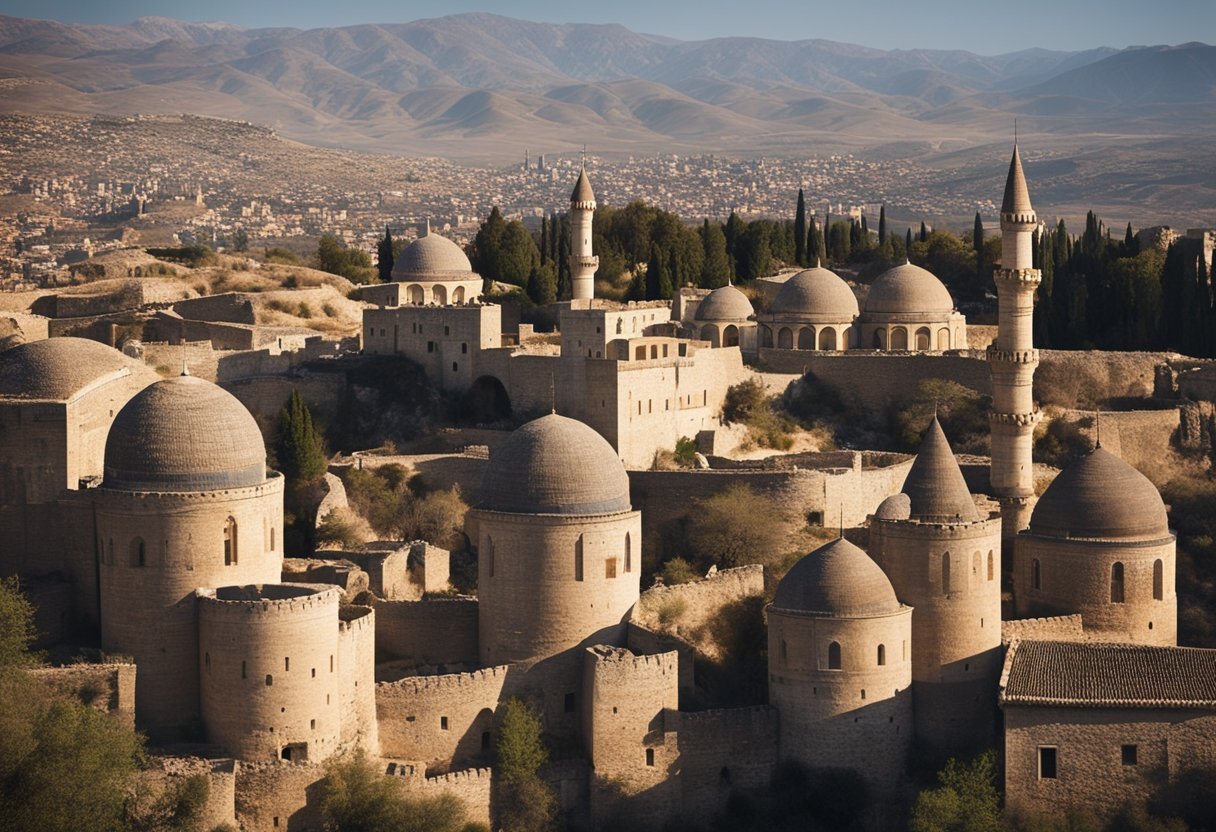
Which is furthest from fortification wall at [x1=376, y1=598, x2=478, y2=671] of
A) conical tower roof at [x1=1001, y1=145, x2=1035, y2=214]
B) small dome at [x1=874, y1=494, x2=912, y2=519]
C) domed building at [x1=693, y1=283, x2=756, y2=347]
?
domed building at [x1=693, y1=283, x2=756, y2=347]

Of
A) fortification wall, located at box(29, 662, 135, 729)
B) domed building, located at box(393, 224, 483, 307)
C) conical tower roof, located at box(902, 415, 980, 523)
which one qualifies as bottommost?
fortification wall, located at box(29, 662, 135, 729)

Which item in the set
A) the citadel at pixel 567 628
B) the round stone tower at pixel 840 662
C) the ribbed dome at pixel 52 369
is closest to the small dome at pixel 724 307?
the citadel at pixel 567 628

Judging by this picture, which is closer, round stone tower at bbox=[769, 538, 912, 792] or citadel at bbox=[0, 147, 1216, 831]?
citadel at bbox=[0, 147, 1216, 831]

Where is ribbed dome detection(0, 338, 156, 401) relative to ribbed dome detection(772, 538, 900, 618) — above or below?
above

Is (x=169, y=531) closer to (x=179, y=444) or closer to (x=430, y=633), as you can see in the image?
(x=179, y=444)

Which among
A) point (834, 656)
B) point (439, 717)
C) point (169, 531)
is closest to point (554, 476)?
point (439, 717)

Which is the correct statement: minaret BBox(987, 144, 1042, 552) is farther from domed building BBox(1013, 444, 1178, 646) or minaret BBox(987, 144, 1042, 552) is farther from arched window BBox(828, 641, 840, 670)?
arched window BBox(828, 641, 840, 670)

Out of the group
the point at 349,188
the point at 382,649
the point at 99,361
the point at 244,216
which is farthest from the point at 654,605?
the point at 349,188
